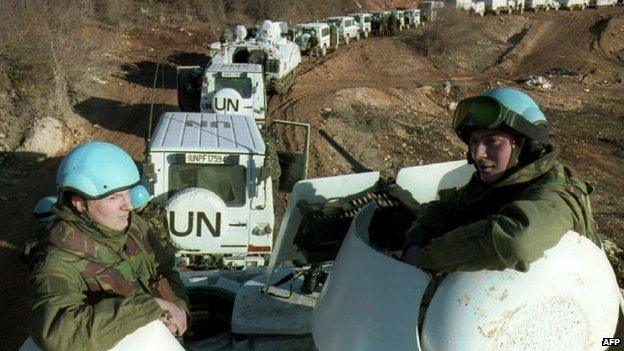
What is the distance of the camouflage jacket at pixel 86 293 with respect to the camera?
258cm

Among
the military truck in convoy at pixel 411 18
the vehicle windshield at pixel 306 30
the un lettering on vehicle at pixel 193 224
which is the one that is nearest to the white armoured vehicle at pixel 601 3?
the military truck in convoy at pixel 411 18

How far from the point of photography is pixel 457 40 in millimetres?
40375

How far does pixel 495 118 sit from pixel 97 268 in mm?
1856

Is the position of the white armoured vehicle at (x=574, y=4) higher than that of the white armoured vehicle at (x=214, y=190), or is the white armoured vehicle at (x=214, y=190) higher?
the white armoured vehicle at (x=574, y=4)

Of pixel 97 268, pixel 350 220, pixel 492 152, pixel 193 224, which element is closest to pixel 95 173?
pixel 97 268

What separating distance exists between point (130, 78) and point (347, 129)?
10580 mm

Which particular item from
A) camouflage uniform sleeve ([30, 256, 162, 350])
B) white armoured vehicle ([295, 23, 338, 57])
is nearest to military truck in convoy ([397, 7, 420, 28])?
white armoured vehicle ([295, 23, 338, 57])

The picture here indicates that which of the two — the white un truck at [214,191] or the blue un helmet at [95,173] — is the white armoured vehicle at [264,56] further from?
the blue un helmet at [95,173]

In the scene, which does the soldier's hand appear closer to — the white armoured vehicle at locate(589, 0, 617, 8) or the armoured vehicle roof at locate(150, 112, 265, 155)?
the armoured vehicle roof at locate(150, 112, 265, 155)

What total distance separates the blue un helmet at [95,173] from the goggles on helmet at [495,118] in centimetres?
159

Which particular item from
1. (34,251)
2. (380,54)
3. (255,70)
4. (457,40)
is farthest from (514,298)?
(457,40)

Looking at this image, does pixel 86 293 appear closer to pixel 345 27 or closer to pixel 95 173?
pixel 95 173

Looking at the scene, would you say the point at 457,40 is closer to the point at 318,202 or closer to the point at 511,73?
the point at 511,73

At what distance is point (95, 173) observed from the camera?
121 inches
